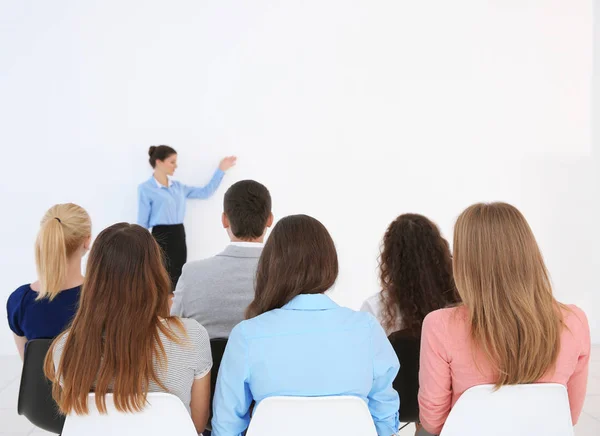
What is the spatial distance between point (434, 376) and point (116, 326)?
830mm

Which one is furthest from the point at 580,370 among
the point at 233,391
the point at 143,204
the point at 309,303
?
the point at 143,204

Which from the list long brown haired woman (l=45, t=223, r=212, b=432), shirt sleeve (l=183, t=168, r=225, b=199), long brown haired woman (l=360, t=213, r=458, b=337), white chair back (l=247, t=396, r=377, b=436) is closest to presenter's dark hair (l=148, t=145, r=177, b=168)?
shirt sleeve (l=183, t=168, r=225, b=199)

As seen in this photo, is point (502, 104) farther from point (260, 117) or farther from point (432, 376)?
point (432, 376)

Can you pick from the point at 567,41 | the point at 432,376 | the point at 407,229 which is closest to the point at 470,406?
the point at 432,376

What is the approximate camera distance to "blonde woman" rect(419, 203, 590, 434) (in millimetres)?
1451

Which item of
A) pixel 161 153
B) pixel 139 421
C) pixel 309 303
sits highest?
pixel 161 153

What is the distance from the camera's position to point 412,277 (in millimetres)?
2070

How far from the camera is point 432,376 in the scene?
1551 mm

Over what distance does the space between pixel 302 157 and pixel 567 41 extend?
2342 mm

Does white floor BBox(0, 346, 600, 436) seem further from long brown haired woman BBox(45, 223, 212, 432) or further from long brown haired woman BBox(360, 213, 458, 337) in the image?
long brown haired woman BBox(45, 223, 212, 432)

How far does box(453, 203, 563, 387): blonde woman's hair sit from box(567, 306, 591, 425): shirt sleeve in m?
0.07

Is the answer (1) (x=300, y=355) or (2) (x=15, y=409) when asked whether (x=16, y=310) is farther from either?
(2) (x=15, y=409)

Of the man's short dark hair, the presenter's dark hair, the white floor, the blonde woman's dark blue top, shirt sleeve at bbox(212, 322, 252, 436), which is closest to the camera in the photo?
shirt sleeve at bbox(212, 322, 252, 436)

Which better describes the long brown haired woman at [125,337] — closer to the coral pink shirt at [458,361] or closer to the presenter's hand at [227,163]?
the coral pink shirt at [458,361]
